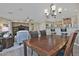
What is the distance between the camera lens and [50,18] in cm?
191

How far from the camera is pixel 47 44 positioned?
1.94 meters

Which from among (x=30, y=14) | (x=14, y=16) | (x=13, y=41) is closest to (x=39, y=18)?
(x=30, y=14)

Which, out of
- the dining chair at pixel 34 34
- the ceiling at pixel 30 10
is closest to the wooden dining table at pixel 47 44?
the dining chair at pixel 34 34

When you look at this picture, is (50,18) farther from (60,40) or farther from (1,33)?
(1,33)

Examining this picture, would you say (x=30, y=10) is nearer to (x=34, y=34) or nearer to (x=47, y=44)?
(x=34, y=34)

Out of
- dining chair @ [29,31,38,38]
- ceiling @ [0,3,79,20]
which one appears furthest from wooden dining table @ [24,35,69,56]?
ceiling @ [0,3,79,20]

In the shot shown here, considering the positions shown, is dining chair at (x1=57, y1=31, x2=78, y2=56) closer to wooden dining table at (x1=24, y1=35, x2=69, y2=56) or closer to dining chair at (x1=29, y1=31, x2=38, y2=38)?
wooden dining table at (x1=24, y1=35, x2=69, y2=56)

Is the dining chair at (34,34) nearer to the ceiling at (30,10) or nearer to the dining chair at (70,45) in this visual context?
the ceiling at (30,10)

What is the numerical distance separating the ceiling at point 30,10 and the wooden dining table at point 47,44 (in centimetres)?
30

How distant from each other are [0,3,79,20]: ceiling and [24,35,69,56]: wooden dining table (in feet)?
0.97

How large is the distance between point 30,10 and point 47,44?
0.53 m

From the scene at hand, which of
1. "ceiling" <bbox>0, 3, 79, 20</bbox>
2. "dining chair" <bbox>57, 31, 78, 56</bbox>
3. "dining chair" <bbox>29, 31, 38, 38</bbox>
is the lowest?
"dining chair" <bbox>57, 31, 78, 56</bbox>

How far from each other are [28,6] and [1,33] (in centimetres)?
53

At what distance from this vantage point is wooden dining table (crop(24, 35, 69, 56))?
187 centimetres
